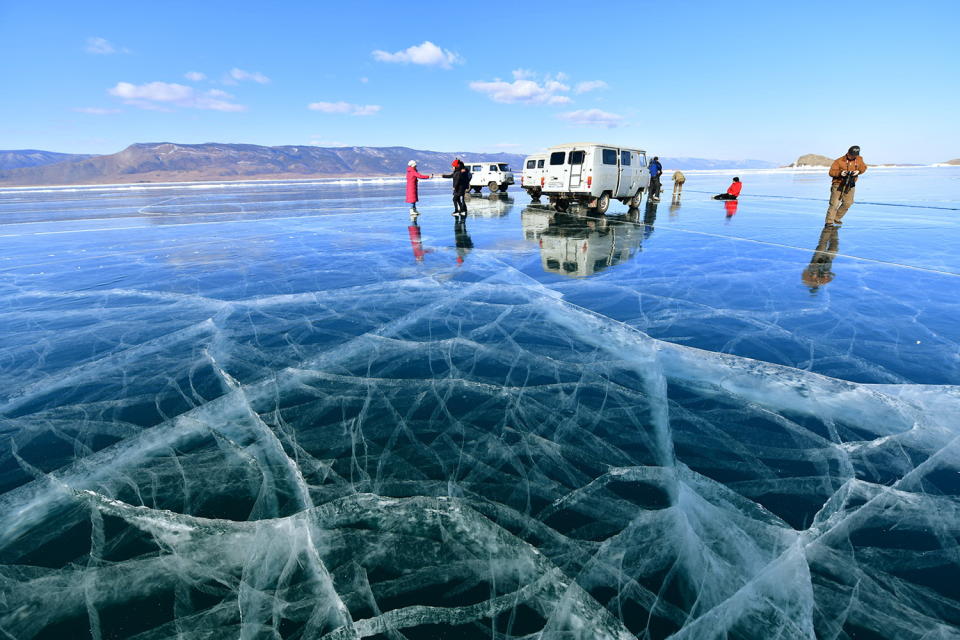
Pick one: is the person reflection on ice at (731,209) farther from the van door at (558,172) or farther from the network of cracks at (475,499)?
the network of cracks at (475,499)

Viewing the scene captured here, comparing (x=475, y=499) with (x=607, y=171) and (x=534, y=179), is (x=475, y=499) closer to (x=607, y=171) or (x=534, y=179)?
(x=607, y=171)

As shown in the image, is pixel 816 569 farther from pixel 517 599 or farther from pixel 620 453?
pixel 517 599

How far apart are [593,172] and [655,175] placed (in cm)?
689

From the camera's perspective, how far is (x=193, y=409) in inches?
131

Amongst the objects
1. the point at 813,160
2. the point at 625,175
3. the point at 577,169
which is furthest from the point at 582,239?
the point at 813,160

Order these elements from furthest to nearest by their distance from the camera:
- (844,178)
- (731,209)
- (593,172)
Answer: (731,209) < (593,172) < (844,178)

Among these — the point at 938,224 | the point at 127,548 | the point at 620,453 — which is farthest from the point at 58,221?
the point at 938,224

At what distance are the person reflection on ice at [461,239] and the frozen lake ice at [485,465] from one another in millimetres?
2786

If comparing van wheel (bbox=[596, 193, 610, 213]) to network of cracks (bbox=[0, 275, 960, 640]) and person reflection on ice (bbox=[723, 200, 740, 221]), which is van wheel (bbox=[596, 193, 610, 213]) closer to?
person reflection on ice (bbox=[723, 200, 740, 221])

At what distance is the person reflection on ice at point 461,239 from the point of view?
29.0 feet

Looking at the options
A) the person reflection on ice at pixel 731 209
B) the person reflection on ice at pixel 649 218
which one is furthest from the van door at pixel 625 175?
the person reflection on ice at pixel 731 209

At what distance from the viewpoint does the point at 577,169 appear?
13758 millimetres

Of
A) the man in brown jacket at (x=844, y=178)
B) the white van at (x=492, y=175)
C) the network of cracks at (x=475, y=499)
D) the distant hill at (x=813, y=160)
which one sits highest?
the distant hill at (x=813, y=160)

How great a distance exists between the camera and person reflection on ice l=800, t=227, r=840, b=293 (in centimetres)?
650
